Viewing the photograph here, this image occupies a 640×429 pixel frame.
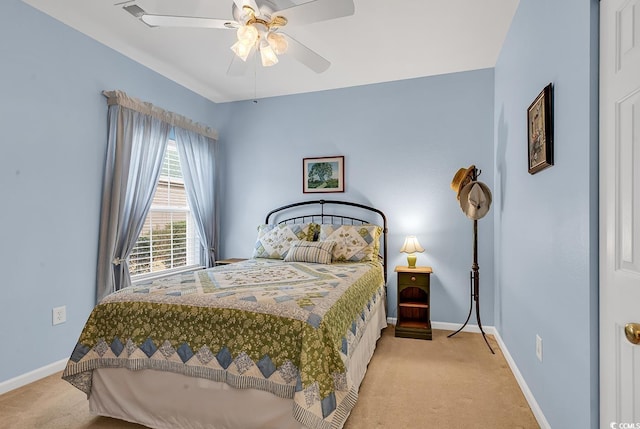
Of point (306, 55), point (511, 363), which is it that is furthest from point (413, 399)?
point (306, 55)

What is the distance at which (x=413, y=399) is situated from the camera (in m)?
2.21

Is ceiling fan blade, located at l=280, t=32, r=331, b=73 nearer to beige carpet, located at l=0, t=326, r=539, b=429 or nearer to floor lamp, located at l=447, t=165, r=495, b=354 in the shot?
floor lamp, located at l=447, t=165, r=495, b=354

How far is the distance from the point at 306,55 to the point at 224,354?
2.00 metres

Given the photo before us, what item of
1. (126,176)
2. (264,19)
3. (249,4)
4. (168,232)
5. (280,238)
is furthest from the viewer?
(168,232)

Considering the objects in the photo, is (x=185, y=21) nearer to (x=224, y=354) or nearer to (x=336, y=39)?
(x=336, y=39)

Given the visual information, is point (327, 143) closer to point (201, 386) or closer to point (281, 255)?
point (281, 255)

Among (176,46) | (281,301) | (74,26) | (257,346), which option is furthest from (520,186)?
(74,26)

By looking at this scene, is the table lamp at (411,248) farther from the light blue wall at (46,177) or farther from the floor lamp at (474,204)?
the light blue wall at (46,177)

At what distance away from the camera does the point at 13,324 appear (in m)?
2.36

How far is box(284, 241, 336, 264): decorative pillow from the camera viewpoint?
130 inches

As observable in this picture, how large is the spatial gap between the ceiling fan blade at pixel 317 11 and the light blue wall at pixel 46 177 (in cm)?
200

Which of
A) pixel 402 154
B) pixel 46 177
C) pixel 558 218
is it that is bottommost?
pixel 558 218

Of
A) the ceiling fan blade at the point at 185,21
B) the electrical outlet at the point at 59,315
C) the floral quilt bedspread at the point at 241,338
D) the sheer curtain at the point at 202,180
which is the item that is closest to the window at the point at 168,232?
the sheer curtain at the point at 202,180
